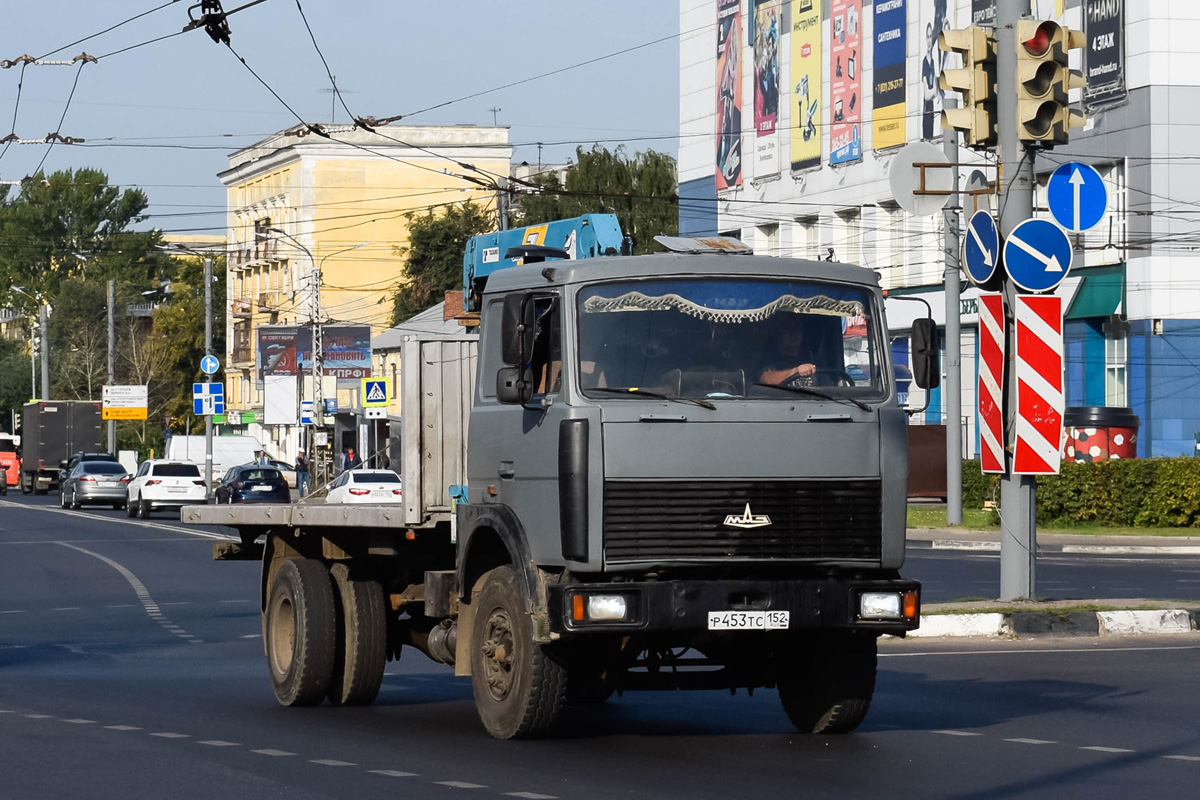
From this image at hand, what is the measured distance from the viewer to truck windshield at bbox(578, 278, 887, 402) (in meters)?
9.65

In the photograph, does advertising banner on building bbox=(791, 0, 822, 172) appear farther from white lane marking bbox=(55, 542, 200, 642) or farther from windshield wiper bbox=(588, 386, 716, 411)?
windshield wiper bbox=(588, 386, 716, 411)

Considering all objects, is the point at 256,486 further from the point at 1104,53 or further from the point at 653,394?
the point at 653,394

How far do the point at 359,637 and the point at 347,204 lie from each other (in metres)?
86.2

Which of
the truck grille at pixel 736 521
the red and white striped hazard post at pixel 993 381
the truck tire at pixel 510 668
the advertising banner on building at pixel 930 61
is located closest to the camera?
the truck grille at pixel 736 521

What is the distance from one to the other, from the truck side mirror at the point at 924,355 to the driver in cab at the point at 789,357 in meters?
0.76

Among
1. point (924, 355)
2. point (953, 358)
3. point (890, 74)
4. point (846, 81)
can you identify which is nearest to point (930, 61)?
point (890, 74)

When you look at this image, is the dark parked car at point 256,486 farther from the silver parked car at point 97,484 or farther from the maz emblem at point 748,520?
the maz emblem at point 748,520

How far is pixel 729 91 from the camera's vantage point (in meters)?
65.1

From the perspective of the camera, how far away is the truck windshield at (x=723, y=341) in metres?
9.65

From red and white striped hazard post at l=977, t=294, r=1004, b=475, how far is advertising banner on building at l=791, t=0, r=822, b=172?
44.0 metres

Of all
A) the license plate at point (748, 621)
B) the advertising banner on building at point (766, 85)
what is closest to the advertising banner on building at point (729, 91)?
the advertising banner on building at point (766, 85)

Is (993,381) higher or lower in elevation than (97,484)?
higher

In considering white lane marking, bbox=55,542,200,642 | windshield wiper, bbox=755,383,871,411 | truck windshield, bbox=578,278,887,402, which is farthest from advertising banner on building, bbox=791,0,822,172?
windshield wiper, bbox=755,383,871,411

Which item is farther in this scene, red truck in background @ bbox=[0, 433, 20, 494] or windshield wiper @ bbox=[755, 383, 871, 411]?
red truck in background @ bbox=[0, 433, 20, 494]
